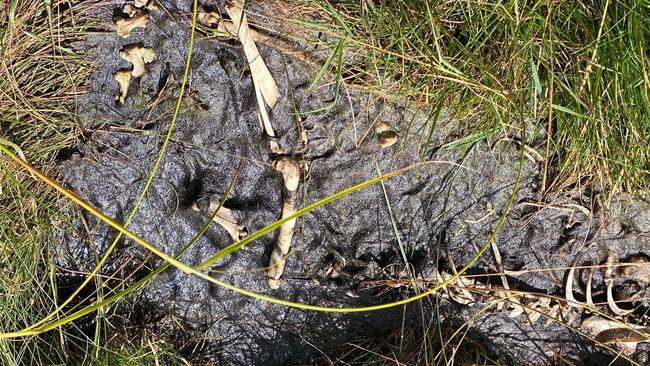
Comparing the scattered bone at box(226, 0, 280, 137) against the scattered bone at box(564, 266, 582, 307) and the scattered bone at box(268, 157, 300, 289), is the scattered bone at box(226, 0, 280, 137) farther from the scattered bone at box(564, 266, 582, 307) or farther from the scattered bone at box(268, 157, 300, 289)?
the scattered bone at box(564, 266, 582, 307)

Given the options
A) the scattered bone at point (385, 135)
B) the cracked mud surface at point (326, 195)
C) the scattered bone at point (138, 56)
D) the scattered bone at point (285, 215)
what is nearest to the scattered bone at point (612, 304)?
the cracked mud surface at point (326, 195)

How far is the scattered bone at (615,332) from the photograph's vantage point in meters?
1.71

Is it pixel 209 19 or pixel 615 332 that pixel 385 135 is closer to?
pixel 209 19

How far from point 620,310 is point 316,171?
36.4 inches

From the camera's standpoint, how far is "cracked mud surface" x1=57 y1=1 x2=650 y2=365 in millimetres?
1652

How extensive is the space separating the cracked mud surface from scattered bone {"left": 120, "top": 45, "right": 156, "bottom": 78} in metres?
0.01

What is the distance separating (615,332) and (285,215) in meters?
0.98

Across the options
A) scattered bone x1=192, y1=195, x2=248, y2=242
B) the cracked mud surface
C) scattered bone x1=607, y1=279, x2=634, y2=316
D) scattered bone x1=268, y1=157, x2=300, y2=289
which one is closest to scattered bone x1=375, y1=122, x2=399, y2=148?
the cracked mud surface

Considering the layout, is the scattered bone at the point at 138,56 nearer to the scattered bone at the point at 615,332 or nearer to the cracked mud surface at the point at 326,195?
the cracked mud surface at the point at 326,195

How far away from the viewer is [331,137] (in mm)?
1670

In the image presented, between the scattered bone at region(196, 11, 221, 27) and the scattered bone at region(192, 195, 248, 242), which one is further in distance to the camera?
the scattered bone at region(192, 195, 248, 242)

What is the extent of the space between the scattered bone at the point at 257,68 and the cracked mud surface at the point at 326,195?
23mm

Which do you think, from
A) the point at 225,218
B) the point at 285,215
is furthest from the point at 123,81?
the point at 285,215

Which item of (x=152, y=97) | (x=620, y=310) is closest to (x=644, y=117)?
(x=620, y=310)
